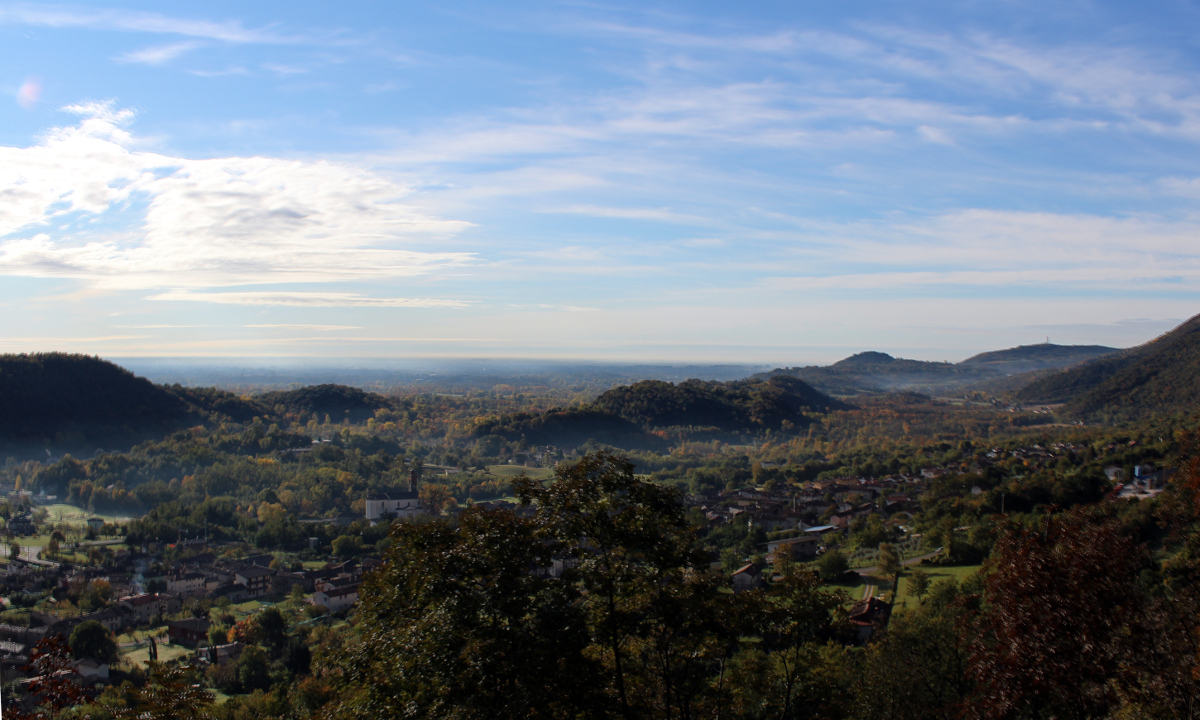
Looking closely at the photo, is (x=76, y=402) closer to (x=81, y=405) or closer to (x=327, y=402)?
(x=81, y=405)

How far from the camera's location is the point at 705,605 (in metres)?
5.58

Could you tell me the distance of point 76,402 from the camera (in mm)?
52031

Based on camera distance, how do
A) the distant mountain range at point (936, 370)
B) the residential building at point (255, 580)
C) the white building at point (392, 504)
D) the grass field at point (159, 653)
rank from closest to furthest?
1. the grass field at point (159, 653)
2. the residential building at point (255, 580)
3. the white building at point (392, 504)
4. the distant mountain range at point (936, 370)

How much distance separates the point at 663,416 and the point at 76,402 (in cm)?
5064

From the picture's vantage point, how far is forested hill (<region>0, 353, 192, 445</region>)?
4853cm

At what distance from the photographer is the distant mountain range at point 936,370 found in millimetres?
126375

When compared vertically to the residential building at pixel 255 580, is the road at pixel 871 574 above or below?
above

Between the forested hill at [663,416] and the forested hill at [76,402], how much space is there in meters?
26.7

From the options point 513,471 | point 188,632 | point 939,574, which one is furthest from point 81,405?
point 939,574

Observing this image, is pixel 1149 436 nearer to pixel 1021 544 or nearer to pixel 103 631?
pixel 1021 544

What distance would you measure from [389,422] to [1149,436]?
62.0 meters

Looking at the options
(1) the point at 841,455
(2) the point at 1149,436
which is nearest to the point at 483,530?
(2) the point at 1149,436

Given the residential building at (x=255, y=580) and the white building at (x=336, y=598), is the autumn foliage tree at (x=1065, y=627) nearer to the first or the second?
the white building at (x=336, y=598)

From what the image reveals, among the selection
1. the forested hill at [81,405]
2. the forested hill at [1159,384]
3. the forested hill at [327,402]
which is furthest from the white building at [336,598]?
the forested hill at [327,402]
